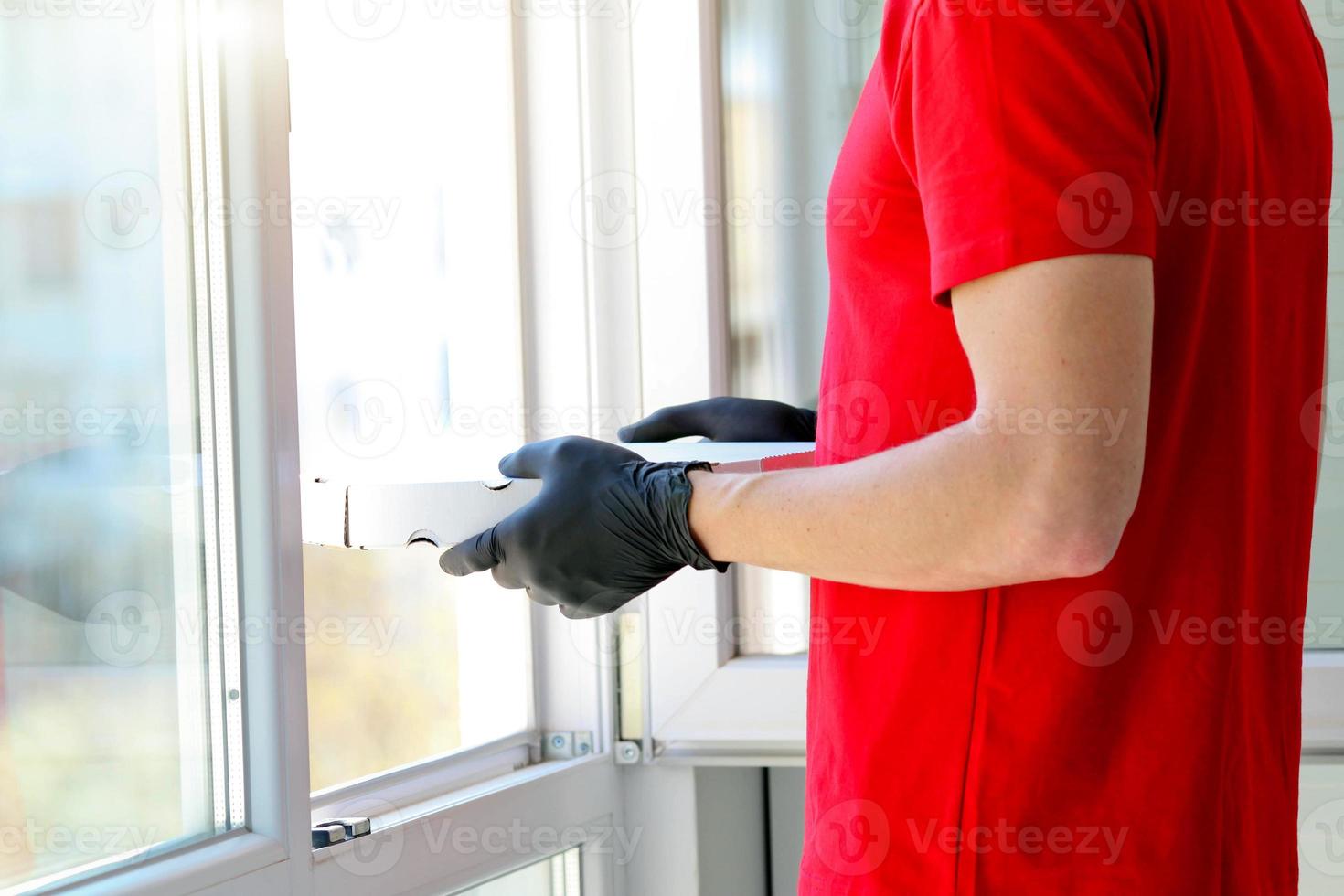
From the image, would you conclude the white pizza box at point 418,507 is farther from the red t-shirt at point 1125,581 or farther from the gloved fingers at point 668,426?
the gloved fingers at point 668,426

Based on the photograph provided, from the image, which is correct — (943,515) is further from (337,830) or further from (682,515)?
(337,830)

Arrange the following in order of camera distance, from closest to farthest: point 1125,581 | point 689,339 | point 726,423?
point 1125,581
point 726,423
point 689,339

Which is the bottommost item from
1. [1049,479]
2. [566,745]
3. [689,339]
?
[566,745]

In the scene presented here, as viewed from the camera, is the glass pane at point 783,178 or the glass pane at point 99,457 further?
the glass pane at point 783,178

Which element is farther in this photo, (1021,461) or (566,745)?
(566,745)

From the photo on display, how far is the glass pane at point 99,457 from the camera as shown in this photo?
91 cm

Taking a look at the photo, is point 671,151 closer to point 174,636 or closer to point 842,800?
point 174,636

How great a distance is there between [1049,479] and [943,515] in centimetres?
7

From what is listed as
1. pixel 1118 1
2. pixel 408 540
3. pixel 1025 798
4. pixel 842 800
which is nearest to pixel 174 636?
pixel 408 540

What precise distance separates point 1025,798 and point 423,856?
2.58 feet

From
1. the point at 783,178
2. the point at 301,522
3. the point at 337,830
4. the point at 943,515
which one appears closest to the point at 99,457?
the point at 301,522

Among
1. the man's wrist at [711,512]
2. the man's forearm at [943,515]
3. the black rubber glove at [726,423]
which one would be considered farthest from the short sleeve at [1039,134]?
the black rubber glove at [726,423]

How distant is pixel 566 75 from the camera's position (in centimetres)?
163

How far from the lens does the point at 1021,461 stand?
652 mm
